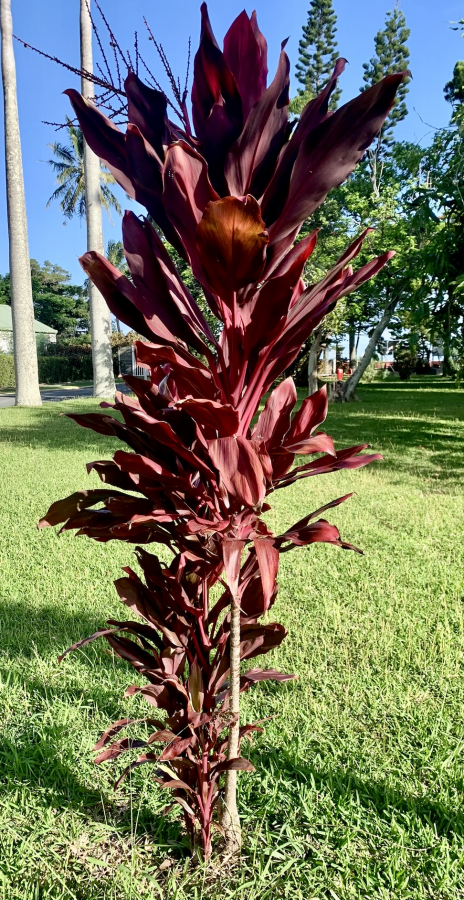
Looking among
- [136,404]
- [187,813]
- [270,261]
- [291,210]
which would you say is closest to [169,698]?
[187,813]

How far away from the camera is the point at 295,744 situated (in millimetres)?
2127

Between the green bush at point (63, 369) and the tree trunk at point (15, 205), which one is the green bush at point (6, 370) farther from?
the tree trunk at point (15, 205)

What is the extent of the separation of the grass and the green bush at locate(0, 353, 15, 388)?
26556 mm

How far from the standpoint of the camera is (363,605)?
3328 millimetres

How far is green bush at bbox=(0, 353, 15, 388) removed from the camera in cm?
2862

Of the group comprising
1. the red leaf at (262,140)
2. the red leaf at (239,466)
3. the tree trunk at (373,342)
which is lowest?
the red leaf at (239,466)

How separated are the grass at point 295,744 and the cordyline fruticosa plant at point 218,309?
18.9 inches

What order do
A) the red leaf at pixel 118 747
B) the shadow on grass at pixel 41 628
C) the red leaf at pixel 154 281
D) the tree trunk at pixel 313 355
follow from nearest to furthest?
1. the red leaf at pixel 154 281
2. the red leaf at pixel 118 747
3. the shadow on grass at pixel 41 628
4. the tree trunk at pixel 313 355

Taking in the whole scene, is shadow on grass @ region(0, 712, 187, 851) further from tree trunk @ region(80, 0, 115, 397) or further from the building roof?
the building roof

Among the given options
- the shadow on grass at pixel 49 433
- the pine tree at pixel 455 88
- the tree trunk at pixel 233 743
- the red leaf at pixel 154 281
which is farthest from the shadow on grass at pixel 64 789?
the pine tree at pixel 455 88

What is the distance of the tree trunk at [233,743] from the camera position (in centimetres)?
138

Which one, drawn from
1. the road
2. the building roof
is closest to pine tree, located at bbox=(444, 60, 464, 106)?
the road

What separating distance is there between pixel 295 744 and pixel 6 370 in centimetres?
2973

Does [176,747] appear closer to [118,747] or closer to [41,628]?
[118,747]
